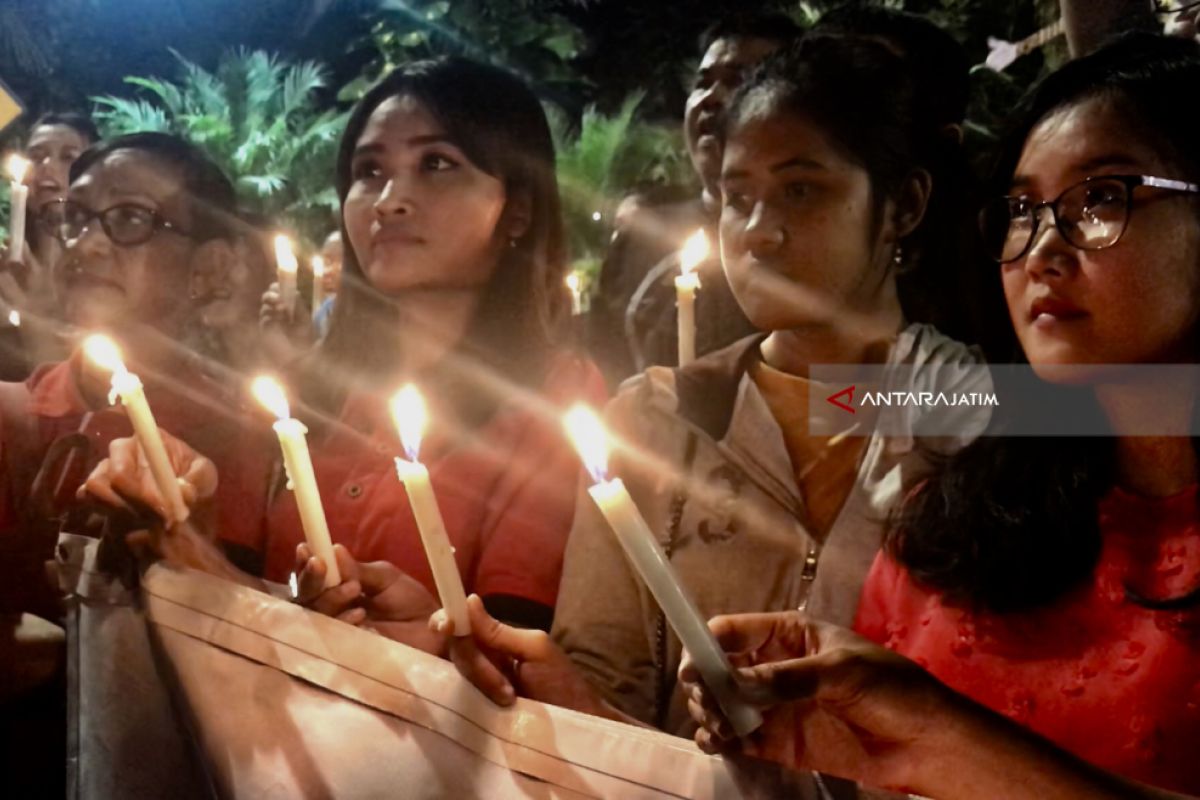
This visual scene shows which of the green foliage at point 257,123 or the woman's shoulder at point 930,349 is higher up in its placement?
the green foliage at point 257,123

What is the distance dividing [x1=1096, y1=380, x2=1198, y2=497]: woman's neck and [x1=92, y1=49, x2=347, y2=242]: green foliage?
997 mm

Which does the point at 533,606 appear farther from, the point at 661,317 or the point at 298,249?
the point at 298,249

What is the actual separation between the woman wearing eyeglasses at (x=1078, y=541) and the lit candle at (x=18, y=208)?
134 centimetres

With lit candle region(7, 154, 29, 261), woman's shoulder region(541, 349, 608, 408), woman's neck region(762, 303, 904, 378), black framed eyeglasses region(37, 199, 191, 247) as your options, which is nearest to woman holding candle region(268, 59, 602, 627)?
woman's shoulder region(541, 349, 608, 408)

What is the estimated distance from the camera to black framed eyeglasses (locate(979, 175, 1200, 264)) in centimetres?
75

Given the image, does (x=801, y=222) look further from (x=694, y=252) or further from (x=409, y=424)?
(x=409, y=424)

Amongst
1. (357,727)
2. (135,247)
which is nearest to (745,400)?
(357,727)

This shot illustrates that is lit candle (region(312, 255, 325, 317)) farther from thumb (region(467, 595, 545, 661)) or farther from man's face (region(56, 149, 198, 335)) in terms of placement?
thumb (region(467, 595, 545, 661))

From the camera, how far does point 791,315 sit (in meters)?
0.96

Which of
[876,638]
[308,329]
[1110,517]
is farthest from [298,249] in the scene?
[1110,517]

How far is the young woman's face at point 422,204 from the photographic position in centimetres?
121

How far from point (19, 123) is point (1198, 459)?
1.71 meters

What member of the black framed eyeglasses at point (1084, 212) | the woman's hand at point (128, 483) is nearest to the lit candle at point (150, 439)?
the woman's hand at point (128, 483)

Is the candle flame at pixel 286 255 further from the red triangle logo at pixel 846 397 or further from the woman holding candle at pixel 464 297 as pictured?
the red triangle logo at pixel 846 397
